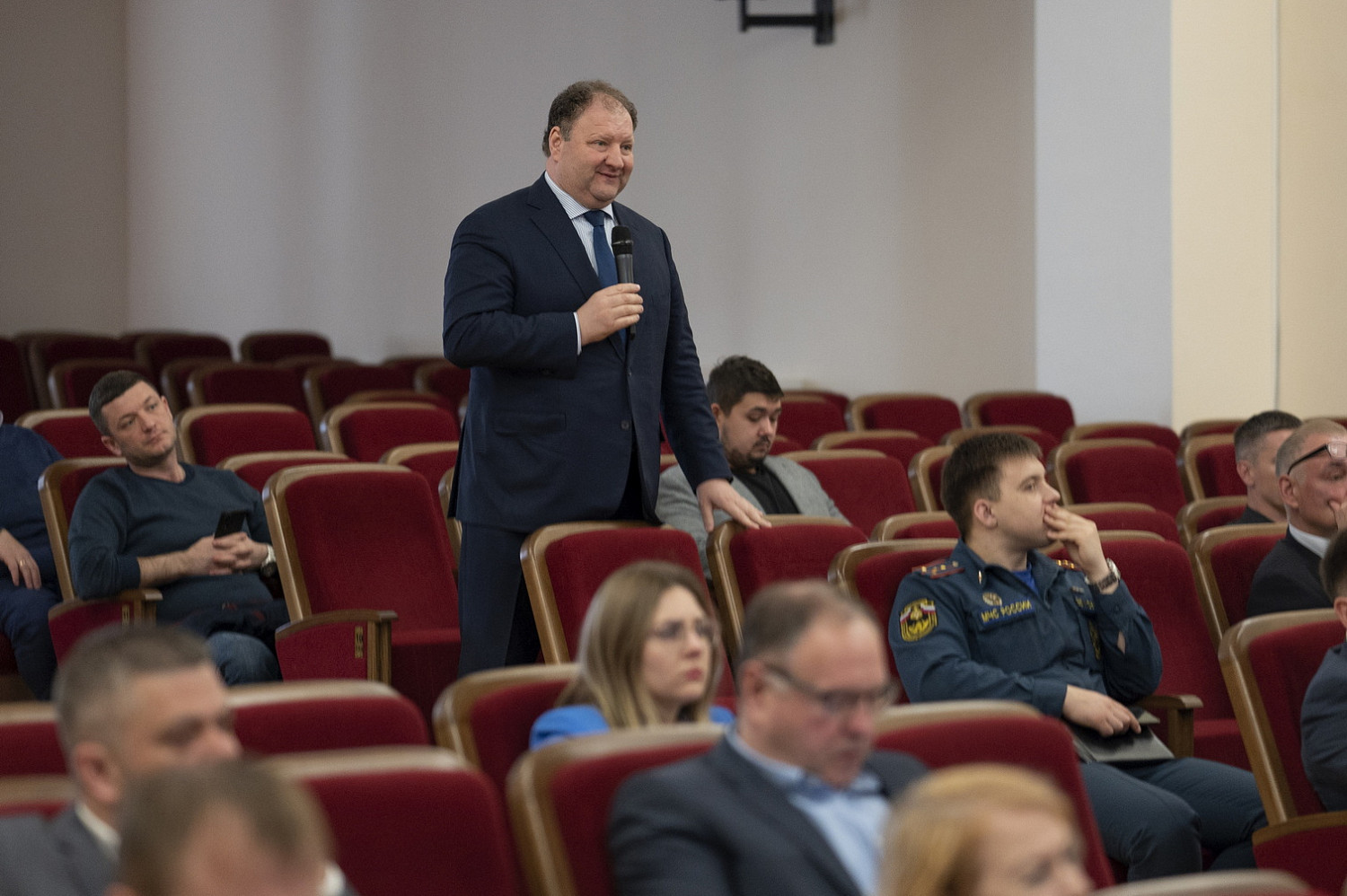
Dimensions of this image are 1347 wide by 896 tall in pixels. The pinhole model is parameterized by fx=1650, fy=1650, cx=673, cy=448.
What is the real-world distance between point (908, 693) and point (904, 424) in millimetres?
3821

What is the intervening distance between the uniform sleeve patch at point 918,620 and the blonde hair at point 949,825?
1.45 meters

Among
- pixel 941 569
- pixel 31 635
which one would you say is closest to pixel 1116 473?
pixel 941 569

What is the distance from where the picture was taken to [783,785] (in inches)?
66.6

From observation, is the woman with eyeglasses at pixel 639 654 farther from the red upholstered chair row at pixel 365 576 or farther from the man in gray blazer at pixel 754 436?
the man in gray blazer at pixel 754 436

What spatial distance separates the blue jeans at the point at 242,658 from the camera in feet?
11.6

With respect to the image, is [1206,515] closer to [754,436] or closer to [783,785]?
[754,436]

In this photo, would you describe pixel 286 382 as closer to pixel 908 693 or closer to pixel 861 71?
pixel 861 71

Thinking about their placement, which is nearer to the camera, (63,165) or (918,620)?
(918,620)

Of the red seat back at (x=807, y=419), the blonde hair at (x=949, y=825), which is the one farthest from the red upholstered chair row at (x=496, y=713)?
the red seat back at (x=807, y=419)

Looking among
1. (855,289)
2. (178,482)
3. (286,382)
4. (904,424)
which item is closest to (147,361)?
(286,382)

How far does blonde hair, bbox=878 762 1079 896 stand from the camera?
1.29 m

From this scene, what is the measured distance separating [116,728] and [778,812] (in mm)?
641

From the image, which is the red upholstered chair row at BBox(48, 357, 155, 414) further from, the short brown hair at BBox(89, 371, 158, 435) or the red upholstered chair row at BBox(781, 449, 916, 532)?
the red upholstered chair row at BBox(781, 449, 916, 532)

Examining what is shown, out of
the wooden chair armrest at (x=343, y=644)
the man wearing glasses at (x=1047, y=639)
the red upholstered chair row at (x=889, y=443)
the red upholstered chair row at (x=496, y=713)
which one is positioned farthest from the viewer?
the red upholstered chair row at (x=889, y=443)
